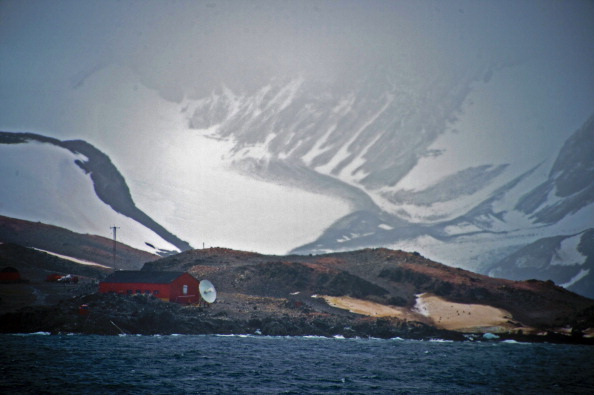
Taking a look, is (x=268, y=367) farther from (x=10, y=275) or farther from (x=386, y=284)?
(x=386, y=284)

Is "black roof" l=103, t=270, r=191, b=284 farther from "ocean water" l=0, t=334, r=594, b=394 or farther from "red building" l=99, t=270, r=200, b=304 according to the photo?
"ocean water" l=0, t=334, r=594, b=394

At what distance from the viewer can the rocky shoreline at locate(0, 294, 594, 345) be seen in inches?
2495

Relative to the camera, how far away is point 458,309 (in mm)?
88562

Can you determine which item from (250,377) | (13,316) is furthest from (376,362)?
(13,316)

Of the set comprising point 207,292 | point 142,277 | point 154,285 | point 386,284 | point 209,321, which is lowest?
point 209,321

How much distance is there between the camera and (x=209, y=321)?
71562mm

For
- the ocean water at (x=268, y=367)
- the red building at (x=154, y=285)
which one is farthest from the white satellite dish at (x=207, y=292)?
the ocean water at (x=268, y=367)

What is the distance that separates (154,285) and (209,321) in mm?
9807

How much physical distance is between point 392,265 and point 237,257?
963 inches

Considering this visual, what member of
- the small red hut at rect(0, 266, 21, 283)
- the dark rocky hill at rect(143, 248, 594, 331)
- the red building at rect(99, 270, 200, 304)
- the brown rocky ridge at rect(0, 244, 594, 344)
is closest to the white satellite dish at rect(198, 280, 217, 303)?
the brown rocky ridge at rect(0, 244, 594, 344)

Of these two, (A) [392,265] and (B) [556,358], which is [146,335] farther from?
(A) [392,265]

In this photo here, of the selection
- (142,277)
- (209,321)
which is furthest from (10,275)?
(209,321)

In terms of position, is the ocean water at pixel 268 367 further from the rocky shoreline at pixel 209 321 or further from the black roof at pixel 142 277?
the black roof at pixel 142 277

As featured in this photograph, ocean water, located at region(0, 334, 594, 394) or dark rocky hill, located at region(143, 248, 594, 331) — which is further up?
dark rocky hill, located at region(143, 248, 594, 331)
